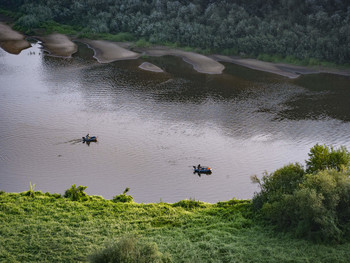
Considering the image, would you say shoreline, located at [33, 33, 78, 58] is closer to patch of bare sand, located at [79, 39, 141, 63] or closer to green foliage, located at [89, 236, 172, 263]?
patch of bare sand, located at [79, 39, 141, 63]

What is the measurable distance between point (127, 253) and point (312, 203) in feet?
33.7

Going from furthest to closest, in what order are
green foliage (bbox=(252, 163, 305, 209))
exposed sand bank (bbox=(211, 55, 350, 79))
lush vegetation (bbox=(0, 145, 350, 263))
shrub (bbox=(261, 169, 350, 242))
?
exposed sand bank (bbox=(211, 55, 350, 79)) < green foliage (bbox=(252, 163, 305, 209)) < shrub (bbox=(261, 169, 350, 242)) < lush vegetation (bbox=(0, 145, 350, 263))

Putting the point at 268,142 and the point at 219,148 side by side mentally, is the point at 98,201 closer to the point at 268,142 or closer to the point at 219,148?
the point at 219,148

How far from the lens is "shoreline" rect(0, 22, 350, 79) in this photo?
60.9 meters

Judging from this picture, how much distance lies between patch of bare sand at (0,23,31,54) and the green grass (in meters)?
44.0

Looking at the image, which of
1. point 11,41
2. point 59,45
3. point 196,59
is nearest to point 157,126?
point 196,59

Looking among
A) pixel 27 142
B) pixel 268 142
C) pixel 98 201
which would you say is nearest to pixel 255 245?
pixel 98 201

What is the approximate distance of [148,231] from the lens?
87.2 feet

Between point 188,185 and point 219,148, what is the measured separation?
642cm

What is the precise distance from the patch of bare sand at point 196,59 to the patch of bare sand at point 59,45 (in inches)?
446

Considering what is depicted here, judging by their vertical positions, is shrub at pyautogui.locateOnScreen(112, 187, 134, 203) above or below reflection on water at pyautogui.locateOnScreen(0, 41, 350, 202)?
below

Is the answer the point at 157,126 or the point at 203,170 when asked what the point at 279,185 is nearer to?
the point at 203,170

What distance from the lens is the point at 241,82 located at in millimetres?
56844

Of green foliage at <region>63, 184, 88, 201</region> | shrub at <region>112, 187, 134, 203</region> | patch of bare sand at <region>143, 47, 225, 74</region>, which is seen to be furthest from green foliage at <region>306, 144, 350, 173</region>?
patch of bare sand at <region>143, 47, 225, 74</region>
